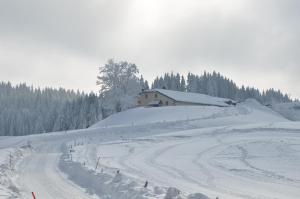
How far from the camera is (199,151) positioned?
41.2m

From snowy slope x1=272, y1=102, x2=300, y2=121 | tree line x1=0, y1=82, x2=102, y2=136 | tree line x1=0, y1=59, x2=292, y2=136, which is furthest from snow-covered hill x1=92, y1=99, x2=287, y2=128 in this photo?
tree line x1=0, y1=82, x2=102, y2=136

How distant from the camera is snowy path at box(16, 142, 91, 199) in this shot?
68.8 ft

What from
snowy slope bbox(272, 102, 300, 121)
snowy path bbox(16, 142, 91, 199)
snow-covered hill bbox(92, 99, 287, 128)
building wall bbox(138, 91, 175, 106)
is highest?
building wall bbox(138, 91, 175, 106)

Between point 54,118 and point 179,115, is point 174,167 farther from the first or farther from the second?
point 54,118

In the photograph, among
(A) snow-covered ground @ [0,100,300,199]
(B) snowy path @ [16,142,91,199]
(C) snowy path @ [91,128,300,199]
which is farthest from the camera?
(C) snowy path @ [91,128,300,199]

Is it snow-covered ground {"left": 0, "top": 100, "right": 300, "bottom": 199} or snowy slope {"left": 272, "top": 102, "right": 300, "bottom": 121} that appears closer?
snow-covered ground {"left": 0, "top": 100, "right": 300, "bottom": 199}

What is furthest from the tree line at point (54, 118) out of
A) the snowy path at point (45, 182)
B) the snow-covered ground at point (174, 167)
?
the snowy path at point (45, 182)

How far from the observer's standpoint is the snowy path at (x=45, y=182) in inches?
826

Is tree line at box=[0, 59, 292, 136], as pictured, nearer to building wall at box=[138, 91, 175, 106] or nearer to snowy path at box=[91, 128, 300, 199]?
building wall at box=[138, 91, 175, 106]

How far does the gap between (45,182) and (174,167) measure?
953cm

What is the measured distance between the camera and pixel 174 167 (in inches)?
1240

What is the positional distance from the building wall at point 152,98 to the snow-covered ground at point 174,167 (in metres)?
36.5

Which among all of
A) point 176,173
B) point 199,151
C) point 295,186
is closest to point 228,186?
point 295,186

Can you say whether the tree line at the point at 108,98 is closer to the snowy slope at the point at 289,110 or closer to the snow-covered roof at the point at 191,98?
the snow-covered roof at the point at 191,98
